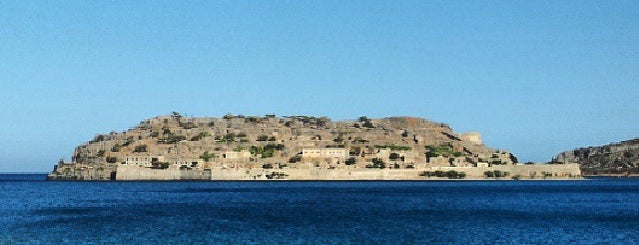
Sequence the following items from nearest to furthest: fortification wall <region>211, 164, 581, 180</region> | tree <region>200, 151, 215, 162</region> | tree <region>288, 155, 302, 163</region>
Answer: fortification wall <region>211, 164, 581, 180</region> → tree <region>200, 151, 215, 162</region> → tree <region>288, 155, 302, 163</region>

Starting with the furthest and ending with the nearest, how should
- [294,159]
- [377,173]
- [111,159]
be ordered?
1. [111,159]
2. [294,159]
3. [377,173]

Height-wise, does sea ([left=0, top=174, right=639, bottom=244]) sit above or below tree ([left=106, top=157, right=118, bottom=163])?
below

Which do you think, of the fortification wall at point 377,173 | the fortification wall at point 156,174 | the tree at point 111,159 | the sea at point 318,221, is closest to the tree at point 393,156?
the fortification wall at point 377,173

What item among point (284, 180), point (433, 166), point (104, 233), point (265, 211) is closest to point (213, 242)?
point (104, 233)

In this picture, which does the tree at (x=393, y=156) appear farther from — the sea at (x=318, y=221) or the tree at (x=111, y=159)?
the sea at (x=318, y=221)

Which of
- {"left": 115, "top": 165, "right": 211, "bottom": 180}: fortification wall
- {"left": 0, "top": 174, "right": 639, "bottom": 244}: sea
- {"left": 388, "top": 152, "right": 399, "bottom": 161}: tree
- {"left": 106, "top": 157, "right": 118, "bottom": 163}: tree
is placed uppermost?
{"left": 388, "top": 152, "right": 399, "bottom": 161}: tree

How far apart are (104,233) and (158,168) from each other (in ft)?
408

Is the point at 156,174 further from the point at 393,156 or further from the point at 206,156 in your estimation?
the point at 393,156

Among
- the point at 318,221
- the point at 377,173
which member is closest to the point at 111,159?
the point at 377,173

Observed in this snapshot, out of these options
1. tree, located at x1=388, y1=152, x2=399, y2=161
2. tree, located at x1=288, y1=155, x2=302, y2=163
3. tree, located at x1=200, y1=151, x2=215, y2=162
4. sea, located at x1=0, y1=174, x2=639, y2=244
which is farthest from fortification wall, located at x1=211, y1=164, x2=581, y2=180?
sea, located at x1=0, y1=174, x2=639, y2=244

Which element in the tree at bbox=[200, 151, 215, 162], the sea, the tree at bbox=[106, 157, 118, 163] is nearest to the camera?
the sea

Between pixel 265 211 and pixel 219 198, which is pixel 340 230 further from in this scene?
pixel 219 198

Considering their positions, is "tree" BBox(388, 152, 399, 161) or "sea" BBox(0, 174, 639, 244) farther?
"tree" BBox(388, 152, 399, 161)

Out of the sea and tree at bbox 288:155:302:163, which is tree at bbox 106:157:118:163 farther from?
the sea
